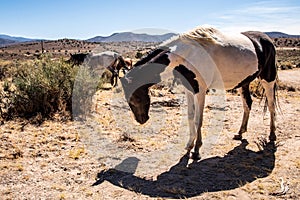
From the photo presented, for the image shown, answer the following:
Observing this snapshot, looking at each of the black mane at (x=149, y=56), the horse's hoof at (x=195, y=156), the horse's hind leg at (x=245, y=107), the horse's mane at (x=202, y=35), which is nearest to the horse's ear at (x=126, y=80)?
the black mane at (x=149, y=56)

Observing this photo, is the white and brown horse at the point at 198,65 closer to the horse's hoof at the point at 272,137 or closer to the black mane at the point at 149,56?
the black mane at the point at 149,56

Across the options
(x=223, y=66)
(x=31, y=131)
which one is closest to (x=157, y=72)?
(x=223, y=66)

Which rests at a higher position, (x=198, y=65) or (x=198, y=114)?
(x=198, y=65)

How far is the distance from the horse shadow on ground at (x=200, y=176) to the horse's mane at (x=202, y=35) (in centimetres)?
190

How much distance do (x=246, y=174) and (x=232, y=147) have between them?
3.74ft

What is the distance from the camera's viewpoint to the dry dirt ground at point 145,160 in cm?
410

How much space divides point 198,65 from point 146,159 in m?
1.74

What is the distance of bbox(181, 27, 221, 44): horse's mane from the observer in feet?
15.7

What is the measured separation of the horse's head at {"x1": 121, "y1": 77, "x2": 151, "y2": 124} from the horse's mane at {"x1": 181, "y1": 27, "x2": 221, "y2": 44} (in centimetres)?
102

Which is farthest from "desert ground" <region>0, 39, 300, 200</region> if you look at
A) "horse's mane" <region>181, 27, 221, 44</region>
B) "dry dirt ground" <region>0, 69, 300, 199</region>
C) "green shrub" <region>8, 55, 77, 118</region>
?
"horse's mane" <region>181, 27, 221, 44</region>

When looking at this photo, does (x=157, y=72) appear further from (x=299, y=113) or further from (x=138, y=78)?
(x=299, y=113)

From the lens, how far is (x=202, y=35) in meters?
4.86

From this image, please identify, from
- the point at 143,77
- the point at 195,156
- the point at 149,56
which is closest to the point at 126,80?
the point at 143,77

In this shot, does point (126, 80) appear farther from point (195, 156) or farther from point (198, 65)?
point (195, 156)
